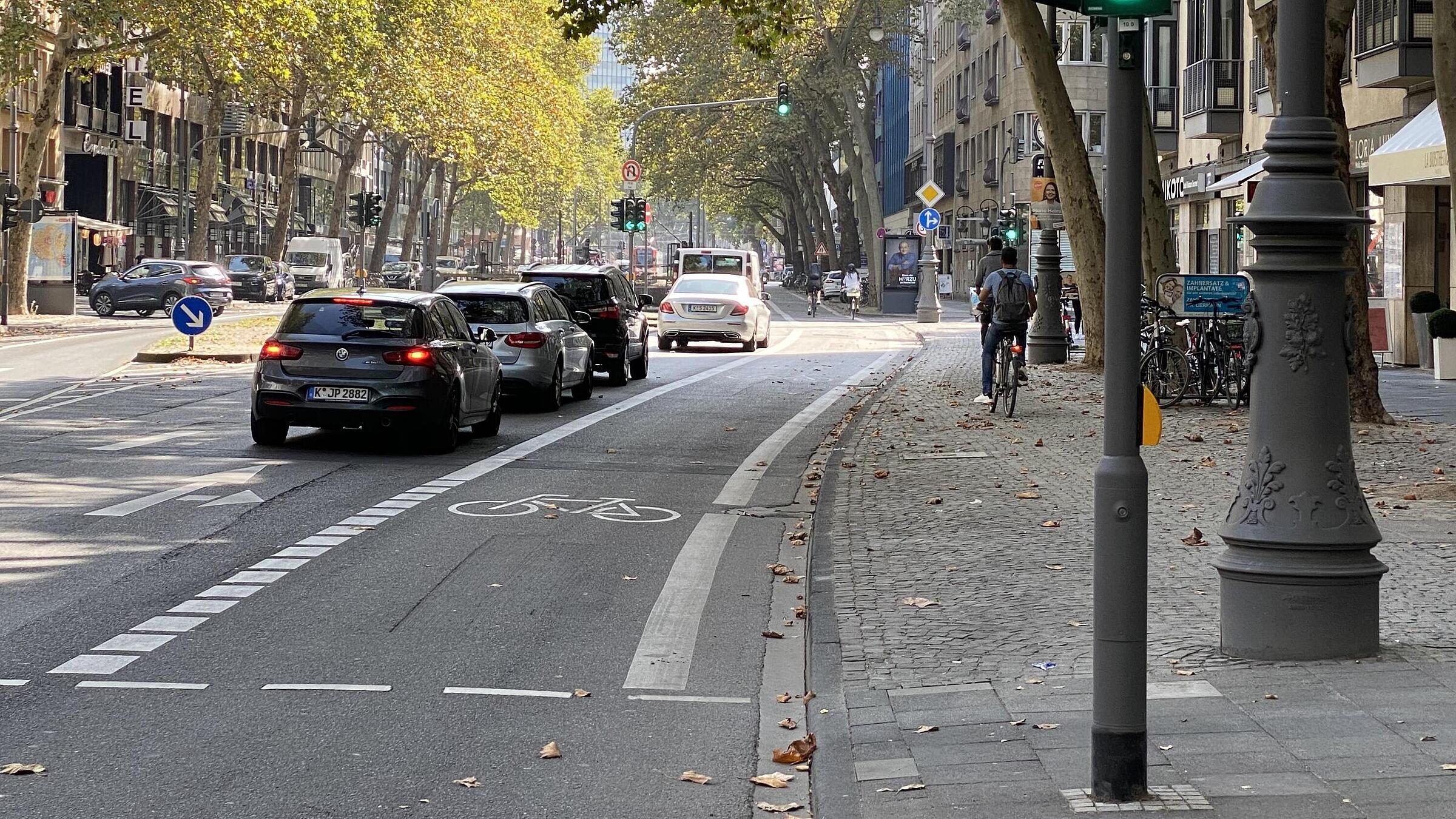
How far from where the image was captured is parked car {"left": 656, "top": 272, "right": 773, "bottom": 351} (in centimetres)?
3828

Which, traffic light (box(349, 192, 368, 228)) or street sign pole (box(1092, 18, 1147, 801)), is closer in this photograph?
street sign pole (box(1092, 18, 1147, 801))

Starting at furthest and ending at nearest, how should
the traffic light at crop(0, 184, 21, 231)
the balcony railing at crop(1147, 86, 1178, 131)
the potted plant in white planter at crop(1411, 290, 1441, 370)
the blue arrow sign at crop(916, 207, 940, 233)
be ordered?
the balcony railing at crop(1147, 86, 1178, 131)
the blue arrow sign at crop(916, 207, 940, 233)
the traffic light at crop(0, 184, 21, 231)
the potted plant in white planter at crop(1411, 290, 1441, 370)

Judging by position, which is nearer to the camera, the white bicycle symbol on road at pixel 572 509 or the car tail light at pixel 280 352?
the white bicycle symbol on road at pixel 572 509

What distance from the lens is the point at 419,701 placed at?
691 centimetres

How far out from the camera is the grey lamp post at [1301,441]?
6.99 metres

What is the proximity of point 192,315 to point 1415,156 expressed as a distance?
1771 cm

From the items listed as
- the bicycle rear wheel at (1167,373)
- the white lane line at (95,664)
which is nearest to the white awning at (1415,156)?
the bicycle rear wheel at (1167,373)

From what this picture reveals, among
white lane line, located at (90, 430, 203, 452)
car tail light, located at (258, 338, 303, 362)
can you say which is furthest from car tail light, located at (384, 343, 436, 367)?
white lane line, located at (90, 430, 203, 452)

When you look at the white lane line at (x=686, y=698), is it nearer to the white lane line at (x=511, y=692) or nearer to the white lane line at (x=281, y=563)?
the white lane line at (x=511, y=692)

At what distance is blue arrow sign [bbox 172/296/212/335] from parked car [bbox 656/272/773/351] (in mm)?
10448

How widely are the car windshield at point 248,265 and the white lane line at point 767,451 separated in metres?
44.4

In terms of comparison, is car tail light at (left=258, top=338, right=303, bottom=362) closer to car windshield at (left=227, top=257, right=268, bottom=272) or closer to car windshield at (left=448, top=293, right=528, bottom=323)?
car windshield at (left=448, top=293, right=528, bottom=323)

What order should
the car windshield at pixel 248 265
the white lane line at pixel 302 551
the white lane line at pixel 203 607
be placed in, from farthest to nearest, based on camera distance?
the car windshield at pixel 248 265 → the white lane line at pixel 302 551 → the white lane line at pixel 203 607

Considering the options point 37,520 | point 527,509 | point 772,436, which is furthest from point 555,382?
point 37,520
